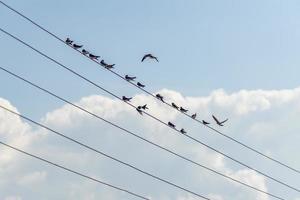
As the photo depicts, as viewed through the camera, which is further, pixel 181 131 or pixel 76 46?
pixel 181 131

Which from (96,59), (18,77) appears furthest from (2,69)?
(96,59)

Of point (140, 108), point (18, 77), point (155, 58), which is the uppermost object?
point (155, 58)

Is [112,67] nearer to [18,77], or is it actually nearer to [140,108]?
[140,108]

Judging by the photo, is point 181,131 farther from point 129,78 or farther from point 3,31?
point 3,31

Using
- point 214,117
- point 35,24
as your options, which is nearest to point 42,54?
point 35,24

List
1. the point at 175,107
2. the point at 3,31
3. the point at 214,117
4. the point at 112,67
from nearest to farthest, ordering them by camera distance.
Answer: the point at 3,31 < the point at 112,67 < the point at 175,107 < the point at 214,117

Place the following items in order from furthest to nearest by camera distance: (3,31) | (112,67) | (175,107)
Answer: (175,107)
(112,67)
(3,31)

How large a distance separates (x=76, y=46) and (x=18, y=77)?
1740 cm

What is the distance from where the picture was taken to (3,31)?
2192 inches

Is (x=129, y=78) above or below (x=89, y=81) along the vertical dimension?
above

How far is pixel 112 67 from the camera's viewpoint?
71750mm

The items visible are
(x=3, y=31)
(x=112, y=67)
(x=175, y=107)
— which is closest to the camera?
(x=3, y=31)

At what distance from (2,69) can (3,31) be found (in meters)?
2.64

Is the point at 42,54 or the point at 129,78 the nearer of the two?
the point at 42,54
